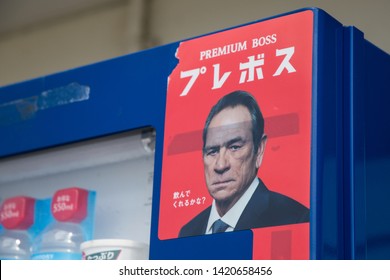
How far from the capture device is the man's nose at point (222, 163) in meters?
1.10

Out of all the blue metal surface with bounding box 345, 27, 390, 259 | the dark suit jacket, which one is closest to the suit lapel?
the dark suit jacket

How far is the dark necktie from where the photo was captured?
3.56ft

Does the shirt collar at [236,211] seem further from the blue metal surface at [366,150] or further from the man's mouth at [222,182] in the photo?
the blue metal surface at [366,150]

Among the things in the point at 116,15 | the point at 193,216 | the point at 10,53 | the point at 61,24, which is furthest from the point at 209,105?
the point at 10,53

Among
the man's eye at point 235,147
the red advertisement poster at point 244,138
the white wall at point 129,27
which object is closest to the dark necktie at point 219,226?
the red advertisement poster at point 244,138

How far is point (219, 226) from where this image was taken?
1.09 m

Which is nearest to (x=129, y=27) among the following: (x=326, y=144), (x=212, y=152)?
(x=212, y=152)

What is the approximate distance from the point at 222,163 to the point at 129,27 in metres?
0.94

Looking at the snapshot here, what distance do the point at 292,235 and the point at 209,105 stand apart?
0.25 meters

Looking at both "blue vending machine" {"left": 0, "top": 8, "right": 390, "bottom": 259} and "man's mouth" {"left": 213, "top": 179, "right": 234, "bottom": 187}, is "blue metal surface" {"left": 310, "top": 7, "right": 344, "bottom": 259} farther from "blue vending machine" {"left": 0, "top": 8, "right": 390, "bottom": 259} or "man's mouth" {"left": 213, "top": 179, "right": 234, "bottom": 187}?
"man's mouth" {"left": 213, "top": 179, "right": 234, "bottom": 187}

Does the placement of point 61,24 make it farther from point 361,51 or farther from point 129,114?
point 361,51

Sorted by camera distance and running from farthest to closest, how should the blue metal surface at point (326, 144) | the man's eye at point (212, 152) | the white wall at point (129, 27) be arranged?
the white wall at point (129, 27) → the man's eye at point (212, 152) → the blue metal surface at point (326, 144)

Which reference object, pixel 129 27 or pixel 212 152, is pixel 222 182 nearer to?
pixel 212 152

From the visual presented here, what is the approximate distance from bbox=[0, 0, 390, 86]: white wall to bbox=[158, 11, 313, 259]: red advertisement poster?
0.55 m
